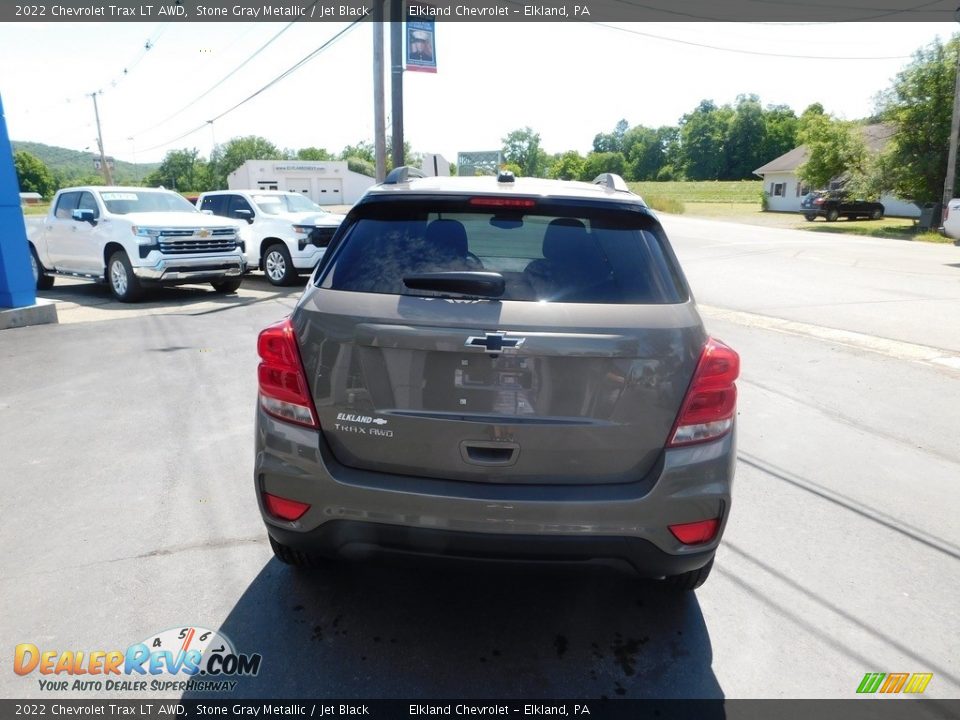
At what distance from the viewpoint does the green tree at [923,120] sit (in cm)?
3169

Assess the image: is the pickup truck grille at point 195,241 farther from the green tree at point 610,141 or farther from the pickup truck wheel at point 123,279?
the green tree at point 610,141

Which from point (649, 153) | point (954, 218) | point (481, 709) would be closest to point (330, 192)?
point (954, 218)

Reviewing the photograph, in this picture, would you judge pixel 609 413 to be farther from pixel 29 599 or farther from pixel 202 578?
pixel 29 599

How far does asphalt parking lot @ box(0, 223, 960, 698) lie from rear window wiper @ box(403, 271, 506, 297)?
1.05m

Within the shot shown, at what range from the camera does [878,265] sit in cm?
1775

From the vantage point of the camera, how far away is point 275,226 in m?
14.6

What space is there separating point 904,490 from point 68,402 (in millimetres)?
6797

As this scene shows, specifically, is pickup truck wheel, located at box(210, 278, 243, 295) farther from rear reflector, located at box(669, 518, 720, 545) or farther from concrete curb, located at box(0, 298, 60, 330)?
rear reflector, located at box(669, 518, 720, 545)

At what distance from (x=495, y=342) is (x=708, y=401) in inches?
33.7

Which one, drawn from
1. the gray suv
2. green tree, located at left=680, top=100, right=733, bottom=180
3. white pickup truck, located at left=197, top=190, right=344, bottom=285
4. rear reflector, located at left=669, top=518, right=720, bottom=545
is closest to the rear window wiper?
the gray suv

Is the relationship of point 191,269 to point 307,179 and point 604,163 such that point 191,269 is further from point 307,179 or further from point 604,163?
point 604,163

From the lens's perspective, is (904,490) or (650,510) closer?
(650,510)

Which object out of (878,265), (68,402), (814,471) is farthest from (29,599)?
(878,265)

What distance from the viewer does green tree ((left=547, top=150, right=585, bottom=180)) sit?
115m
